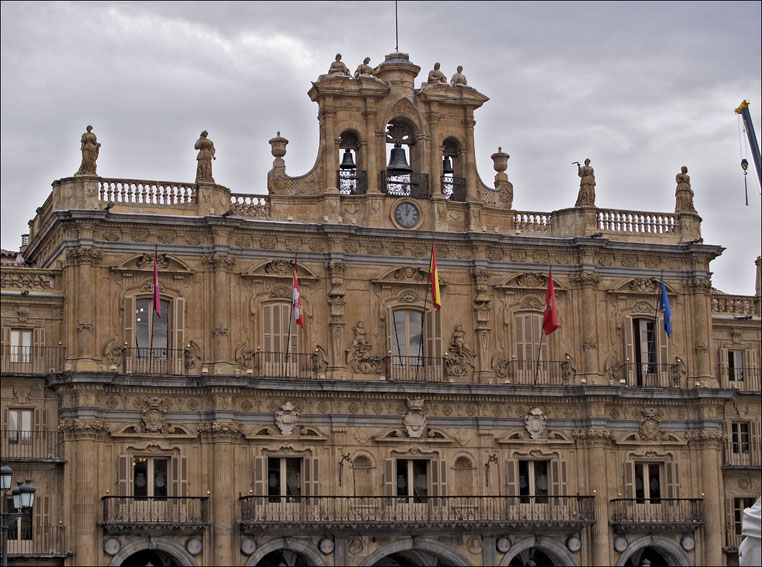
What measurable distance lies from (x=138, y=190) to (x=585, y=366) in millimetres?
17769

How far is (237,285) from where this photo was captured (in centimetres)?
6047

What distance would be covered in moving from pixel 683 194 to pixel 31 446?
27.1 m

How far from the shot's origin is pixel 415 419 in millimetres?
61500

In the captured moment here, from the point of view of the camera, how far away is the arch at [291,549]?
58.4m

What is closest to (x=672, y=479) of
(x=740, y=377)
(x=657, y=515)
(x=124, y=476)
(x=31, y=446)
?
(x=657, y=515)

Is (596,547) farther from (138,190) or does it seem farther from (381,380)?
(138,190)

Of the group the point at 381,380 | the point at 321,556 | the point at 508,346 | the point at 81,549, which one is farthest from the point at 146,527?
the point at 508,346

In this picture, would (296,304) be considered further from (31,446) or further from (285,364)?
(31,446)

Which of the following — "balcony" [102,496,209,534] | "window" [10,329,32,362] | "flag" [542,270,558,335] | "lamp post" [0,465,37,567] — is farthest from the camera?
"flag" [542,270,558,335]

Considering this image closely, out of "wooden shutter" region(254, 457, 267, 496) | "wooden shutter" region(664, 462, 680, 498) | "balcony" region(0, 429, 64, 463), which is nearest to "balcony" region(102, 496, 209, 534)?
"wooden shutter" region(254, 457, 267, 496)

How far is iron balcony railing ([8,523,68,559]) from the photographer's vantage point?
5603 cm

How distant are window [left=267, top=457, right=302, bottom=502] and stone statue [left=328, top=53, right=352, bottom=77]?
14.4 m

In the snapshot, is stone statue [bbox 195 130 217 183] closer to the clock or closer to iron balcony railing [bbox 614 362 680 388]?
the clock

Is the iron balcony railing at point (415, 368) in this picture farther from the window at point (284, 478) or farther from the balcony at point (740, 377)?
the balcony at point (740, 377)
